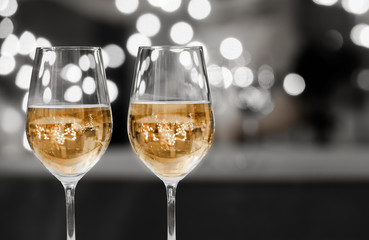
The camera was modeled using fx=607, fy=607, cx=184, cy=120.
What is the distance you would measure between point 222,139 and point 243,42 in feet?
2.00

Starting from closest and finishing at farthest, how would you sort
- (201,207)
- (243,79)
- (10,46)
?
(201,207), (243,79), (10,46)

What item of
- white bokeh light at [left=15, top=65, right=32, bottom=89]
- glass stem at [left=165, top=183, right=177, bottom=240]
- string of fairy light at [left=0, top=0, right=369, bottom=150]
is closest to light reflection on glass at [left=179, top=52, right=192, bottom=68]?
glass stem at [left=165, top=183, right=177, bottom=240]

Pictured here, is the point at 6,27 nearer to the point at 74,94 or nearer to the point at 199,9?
the point at 199,9

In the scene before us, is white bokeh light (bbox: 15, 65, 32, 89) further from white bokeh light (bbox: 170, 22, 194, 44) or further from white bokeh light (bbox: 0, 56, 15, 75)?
white bokeh light (bbox: 170, 22, 194, 44)

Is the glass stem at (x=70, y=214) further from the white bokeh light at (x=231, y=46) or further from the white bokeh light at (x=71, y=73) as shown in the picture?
the white bokeh light at (x=231, y=46)

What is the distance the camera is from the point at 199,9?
9.87ft

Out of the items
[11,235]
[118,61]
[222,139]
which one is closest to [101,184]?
[11,235]

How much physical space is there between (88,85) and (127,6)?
2553 mm

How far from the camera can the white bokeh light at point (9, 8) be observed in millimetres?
2947

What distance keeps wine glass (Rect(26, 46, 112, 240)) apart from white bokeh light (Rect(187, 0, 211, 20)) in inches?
97.9

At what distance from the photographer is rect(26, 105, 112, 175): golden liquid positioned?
541 mm

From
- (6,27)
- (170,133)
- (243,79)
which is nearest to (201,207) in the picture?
(243,79)

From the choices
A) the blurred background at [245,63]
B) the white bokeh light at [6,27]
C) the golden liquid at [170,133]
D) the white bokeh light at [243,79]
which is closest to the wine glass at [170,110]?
the golden liquid at [170,133]

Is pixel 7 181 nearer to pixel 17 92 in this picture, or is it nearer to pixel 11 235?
pixel 11 235
